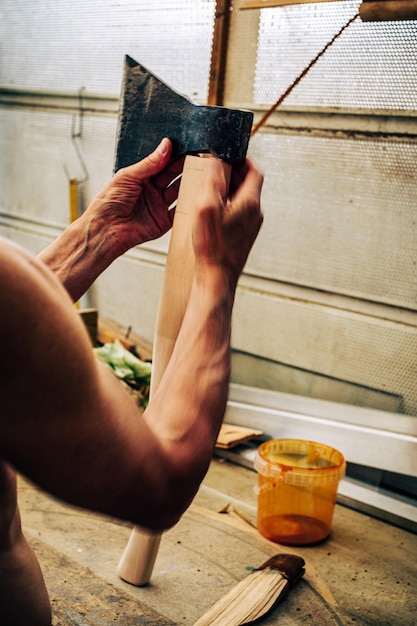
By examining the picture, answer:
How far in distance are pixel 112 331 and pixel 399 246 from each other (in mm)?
2015

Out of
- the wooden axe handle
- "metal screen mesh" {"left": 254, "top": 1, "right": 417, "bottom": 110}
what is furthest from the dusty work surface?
"metal screen mesh" {"left": 254, "top": 1, "right": 417, "bottom": 110}

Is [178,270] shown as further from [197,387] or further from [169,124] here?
[197,387]

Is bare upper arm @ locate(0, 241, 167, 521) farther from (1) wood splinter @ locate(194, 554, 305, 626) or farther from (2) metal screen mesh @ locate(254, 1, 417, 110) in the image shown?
(2) metal screen mesh @ locate(254, 1, 417, 110)

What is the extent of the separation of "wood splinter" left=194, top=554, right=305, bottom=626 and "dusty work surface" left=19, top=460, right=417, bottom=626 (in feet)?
0.19

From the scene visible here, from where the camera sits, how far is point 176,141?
170 cm

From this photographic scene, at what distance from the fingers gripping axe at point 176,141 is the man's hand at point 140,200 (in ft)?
0.22

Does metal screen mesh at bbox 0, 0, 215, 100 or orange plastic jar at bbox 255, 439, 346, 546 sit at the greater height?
metal screen mesh at bbox 0, 0, 215, 100

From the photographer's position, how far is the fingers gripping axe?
1.53 m

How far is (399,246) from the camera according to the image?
296cm

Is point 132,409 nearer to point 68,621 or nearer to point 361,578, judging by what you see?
point 68,621

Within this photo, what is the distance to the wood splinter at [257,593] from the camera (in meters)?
1.98

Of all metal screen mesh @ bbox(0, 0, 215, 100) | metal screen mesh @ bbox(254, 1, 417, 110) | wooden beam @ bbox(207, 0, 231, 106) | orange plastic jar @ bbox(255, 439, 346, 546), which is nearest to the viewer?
orange plastic jar @ bbox(255, 439, 346, 546)

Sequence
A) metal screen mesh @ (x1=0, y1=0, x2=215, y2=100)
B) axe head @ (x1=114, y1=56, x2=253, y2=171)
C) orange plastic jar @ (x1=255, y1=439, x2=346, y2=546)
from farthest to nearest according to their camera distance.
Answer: metal screen mesh @ (x1=0, y1=0, x2=215, y2=100) → orange plastic jar @ (x1=255, y1=439, x2=346, y2=546) → axe head @ (x1=114, y1=56, x2=253, y2=171)

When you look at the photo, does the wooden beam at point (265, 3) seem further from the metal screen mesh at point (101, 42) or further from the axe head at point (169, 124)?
the axe head at point (169, 124)
